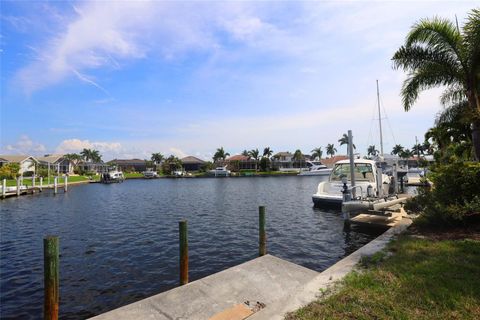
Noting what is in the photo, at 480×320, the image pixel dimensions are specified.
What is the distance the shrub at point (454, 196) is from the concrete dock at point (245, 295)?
2450mm

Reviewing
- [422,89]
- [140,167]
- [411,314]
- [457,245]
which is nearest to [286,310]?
[411,314]

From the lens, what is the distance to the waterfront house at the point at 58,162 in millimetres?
84250

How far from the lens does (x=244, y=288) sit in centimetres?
753

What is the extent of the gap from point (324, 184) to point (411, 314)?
1747 cm

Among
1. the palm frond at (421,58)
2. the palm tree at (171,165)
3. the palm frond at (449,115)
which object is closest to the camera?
the palm frond at (421,58)

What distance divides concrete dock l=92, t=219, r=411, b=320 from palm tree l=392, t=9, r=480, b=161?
7650 mm

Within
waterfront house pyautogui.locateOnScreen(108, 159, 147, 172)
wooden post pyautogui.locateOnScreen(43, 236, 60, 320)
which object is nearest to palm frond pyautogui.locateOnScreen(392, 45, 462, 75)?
wooden post pyautogui.locateOnScreen(43, 236, 60, 320)

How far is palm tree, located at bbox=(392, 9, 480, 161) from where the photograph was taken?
1111cm

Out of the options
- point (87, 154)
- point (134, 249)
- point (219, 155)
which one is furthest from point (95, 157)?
point (134, 249)

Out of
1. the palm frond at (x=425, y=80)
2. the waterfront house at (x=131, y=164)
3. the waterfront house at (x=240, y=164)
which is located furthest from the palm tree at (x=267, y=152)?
the palm frond at (x=425, y=80)

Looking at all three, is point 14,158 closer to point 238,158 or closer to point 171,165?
point 171,165

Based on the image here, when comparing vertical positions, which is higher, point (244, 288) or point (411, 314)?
point (411, 314)

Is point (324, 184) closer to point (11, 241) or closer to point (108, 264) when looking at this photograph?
point (108, 264)

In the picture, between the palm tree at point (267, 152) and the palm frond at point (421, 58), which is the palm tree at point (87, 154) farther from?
the palm frond at point (421, 58)
